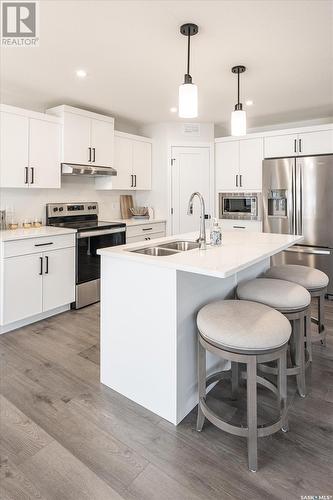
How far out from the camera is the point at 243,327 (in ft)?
5.16

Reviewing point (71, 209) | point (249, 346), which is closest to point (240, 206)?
point (71, 209)

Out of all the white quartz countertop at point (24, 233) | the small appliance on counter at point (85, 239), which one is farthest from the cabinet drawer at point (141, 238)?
the white quartz countertop at point (24, 233)

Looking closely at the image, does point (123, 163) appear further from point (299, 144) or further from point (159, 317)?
point (159, 317)

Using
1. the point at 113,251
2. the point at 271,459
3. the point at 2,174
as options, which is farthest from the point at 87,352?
the point at 2,174

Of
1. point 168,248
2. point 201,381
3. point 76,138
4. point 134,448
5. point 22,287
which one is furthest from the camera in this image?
point 76,138

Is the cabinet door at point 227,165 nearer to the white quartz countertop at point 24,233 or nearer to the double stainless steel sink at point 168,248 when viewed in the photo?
the white quartz countertop at point 24,233

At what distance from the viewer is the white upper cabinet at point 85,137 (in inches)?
150

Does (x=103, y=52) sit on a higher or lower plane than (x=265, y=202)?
higher

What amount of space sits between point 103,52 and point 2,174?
158 centimetres

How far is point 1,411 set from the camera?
195cm

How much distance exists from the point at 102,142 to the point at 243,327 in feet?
11.4

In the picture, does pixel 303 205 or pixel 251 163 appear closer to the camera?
pixel 303 205

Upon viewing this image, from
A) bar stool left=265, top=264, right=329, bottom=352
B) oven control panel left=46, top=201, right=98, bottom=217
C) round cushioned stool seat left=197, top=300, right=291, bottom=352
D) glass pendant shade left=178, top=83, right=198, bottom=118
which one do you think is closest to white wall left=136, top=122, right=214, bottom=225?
oven control panel left=46, top=201, right=98, bottom=217

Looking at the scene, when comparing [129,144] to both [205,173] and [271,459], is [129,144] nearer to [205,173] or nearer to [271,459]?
[205,173]
